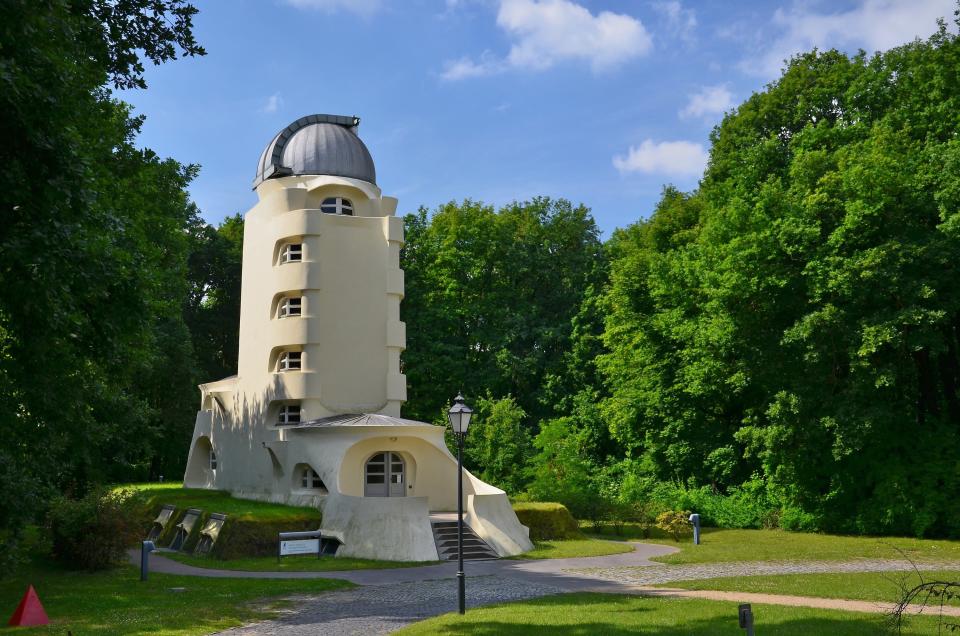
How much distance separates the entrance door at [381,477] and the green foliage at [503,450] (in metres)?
8.45

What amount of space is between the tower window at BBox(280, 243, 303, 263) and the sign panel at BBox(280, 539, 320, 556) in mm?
11787

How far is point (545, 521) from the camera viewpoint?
28.2 metres

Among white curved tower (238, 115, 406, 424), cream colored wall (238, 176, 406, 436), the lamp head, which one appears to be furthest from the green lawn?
white curved tower (238, 115, 406, 424)

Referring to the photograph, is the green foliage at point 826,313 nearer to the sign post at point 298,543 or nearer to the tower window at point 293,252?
the tower window at point 293,252

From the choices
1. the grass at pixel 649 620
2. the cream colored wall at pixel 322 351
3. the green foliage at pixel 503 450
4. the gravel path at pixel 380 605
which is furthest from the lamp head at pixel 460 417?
the green foliage at pixel 503 450

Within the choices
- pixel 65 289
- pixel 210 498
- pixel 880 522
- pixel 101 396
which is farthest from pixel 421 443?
pixel 65 289

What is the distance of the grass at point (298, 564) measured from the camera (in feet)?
72.2

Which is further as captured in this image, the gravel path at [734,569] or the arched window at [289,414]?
the arched window at [289,414]

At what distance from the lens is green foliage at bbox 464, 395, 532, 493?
3703 centimetres

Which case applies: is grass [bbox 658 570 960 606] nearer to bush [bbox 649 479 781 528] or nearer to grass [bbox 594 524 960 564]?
grass [bbox 594 524 960 564]

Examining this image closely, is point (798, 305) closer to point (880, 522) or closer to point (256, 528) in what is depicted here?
point (880, 522)

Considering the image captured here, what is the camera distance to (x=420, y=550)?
23453 millimetres

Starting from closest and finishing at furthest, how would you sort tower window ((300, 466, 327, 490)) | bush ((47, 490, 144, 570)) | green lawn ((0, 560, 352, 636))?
green lawn ((0, 560, 352, 636)) < bush ((47, 490, 144, 570)) < tower window ((300, 466, 327, 490))

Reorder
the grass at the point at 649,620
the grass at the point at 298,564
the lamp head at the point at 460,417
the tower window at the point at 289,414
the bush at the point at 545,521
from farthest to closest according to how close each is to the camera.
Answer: the tower window at the point at 289,414
the bush at the point at 545,521
the grass at the point at 298,564
the lamp head at the point at 460,417
the grass at the point at 649,620
